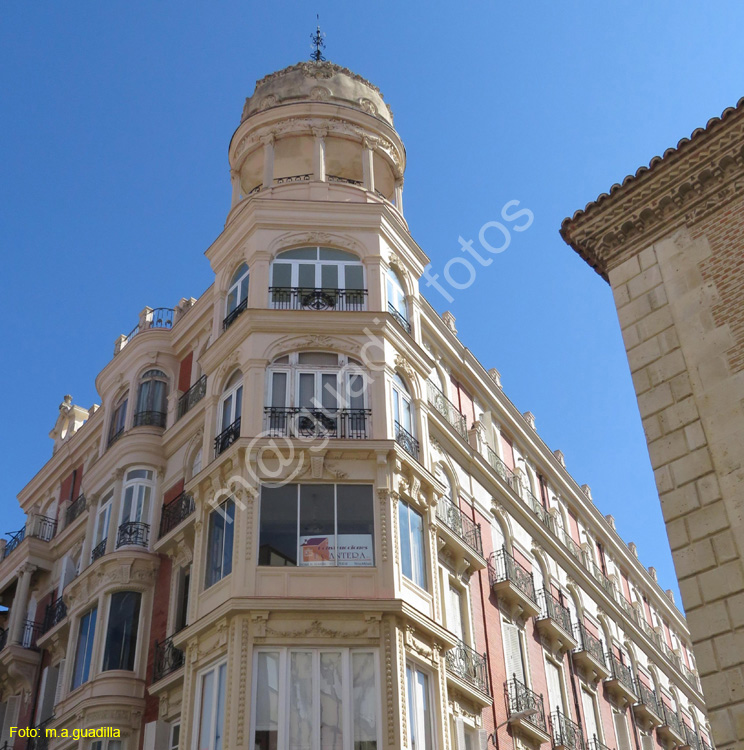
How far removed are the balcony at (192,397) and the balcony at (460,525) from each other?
7.58 meters

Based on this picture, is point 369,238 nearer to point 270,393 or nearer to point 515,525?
point 270,393

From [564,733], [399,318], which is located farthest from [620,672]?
[399,318]

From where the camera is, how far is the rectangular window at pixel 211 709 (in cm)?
2033

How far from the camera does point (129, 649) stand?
2556 cm

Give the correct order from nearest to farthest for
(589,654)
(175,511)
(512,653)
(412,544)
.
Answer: (412,544), (175,511), (512,653), (589,654)

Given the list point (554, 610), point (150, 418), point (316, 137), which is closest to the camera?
point (150, 418)

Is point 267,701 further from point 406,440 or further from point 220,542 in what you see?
point 406,440

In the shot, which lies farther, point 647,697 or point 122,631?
point 647,697

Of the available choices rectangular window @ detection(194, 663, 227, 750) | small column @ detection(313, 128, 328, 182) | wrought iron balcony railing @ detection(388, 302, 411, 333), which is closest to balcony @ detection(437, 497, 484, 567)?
wrought iron balcony railing @ detection(388, 302, 411, 333)

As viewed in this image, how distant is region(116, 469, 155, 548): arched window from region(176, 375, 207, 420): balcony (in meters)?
2.03

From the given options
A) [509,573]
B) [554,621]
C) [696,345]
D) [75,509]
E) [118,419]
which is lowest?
[696,345]

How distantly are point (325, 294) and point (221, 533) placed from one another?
23.6 ft

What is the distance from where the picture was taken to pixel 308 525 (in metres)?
22.3

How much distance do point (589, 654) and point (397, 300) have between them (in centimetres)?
1415
